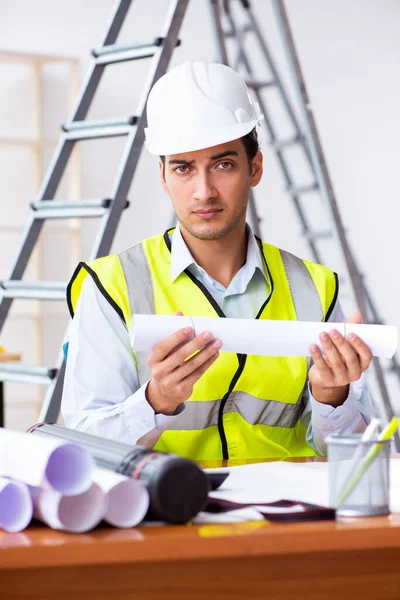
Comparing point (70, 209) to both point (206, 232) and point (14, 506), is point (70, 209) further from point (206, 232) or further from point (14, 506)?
point (14, 506)

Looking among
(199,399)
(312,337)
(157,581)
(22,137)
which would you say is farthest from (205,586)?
(22,137)

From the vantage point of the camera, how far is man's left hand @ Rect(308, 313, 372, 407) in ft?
4.89

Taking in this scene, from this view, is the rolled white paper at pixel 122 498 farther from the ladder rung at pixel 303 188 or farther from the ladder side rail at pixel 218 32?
the ladder rung at pixel 303 188

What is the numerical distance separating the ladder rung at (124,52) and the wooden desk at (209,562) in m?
2.03

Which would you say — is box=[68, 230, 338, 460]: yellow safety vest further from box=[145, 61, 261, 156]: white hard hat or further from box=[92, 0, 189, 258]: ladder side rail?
box=[92, 0, 189, 258]: ladder side rail

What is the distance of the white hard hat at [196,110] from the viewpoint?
1890 millimetres

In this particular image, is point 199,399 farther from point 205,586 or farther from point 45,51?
point 45,51

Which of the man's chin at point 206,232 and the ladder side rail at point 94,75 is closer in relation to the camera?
the man's chin at point 206,232

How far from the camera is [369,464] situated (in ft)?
3.56

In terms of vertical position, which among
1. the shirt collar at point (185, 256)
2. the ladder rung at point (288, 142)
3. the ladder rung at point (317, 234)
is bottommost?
the shirt collar at point (185, 256)

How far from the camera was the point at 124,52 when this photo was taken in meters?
2.93

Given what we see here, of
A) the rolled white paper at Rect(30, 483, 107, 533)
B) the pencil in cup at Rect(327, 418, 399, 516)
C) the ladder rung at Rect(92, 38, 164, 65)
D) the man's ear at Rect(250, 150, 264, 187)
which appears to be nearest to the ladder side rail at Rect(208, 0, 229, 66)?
the ladder rung at Rect(92, 38, 164, 65)

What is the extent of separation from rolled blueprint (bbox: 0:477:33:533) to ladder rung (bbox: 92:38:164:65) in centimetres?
199

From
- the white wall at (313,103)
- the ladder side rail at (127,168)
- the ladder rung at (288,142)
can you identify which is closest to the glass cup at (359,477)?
the ladder side rail at (127,168)
